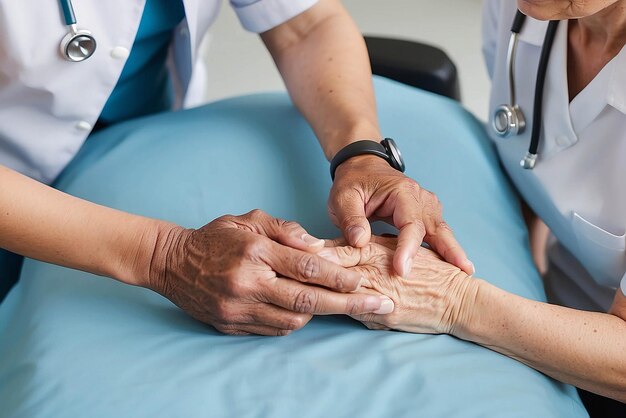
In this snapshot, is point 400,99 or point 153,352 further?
point 400,99

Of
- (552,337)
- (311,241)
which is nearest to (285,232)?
(311,241)

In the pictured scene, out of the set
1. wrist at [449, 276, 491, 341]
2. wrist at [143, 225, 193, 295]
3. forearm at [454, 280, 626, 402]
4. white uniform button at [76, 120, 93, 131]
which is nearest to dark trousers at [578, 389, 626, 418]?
forearm at [454, 280, 626, 402]

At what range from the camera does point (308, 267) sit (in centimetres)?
106

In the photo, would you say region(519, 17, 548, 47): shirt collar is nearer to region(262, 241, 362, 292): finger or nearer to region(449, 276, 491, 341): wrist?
region(449, 276, 491, 341): wrist

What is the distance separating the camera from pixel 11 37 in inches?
47.1

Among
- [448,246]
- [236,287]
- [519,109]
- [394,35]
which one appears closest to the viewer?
[236,287]

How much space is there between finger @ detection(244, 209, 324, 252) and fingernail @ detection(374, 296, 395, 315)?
0.36ft

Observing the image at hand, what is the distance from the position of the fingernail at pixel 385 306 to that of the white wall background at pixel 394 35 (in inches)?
76.5

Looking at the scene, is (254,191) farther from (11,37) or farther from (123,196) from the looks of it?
(11,37)

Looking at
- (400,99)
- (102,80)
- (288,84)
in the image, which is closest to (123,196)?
(102,80)

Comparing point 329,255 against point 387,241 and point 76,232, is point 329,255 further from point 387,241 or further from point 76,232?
point 76,232

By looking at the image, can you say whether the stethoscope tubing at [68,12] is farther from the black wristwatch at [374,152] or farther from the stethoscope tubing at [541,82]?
the stethoscope tubing at [541,82]

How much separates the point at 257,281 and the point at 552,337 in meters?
0.41

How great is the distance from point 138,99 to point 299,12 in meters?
0.37
